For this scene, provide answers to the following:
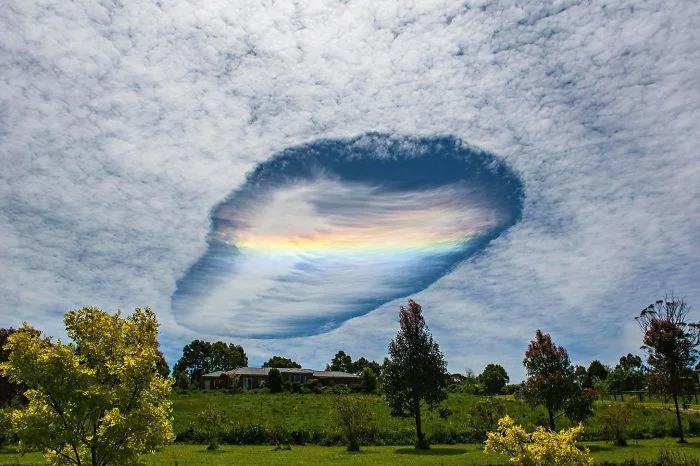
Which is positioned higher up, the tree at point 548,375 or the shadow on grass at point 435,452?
the tree at point 548,375

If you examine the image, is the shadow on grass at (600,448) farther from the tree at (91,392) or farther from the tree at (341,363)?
the tree at (341,363)

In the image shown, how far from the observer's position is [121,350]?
50.5 feet

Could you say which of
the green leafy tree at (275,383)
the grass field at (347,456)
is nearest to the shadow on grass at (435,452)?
the grass field at (347,456)

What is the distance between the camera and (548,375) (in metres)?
40.8

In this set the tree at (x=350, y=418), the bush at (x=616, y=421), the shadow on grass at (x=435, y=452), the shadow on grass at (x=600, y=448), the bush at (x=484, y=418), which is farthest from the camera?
the bush at (x=484, y=418)

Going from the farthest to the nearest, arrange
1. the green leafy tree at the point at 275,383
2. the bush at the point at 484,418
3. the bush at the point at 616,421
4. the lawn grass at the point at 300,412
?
1. the green leafy tree at the point at 275,383
2. the lawn grass at the point at 300,412
3. the bush at the point at 484,418
4. the bush at the point at 616,421

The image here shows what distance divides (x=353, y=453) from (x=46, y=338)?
2707cm

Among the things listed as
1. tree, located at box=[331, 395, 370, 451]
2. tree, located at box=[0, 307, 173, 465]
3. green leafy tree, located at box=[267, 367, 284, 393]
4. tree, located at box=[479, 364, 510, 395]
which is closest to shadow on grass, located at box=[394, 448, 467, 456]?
tree, located at box=[331, 395, 370, 451]

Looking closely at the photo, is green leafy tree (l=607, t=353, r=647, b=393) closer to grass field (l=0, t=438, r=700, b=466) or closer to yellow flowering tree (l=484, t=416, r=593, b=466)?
grass field (l=0, t=438, r=700, b=466)

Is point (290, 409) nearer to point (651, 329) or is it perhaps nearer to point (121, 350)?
point (651, 329)

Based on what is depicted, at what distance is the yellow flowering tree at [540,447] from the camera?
14852mm

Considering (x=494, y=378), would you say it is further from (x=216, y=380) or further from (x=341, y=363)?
(x=216, y=380)

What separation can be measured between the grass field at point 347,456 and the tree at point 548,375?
13.3ft

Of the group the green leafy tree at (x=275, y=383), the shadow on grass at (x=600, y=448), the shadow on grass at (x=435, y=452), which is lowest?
the shadow on grass at (x=435, y=452)
